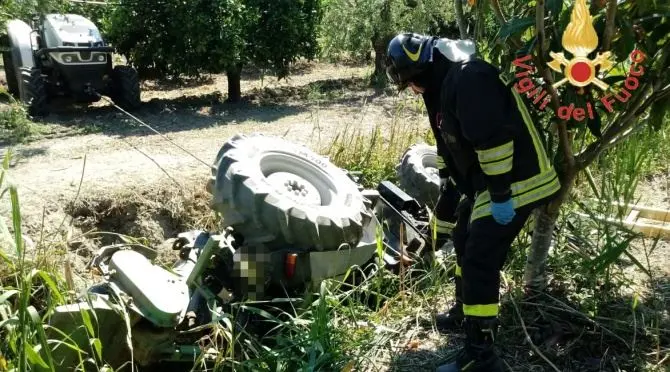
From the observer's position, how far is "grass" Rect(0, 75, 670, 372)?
312cm

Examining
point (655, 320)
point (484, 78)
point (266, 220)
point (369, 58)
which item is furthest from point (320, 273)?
point (369, 58)

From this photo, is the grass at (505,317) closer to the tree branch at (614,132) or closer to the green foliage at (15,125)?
the tree branch at (614,132)

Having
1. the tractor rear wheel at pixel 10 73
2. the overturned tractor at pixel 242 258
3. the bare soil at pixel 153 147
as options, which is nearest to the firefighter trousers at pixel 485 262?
the overturned tractor at pixel 242 258

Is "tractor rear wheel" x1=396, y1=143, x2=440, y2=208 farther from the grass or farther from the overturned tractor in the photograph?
the grass

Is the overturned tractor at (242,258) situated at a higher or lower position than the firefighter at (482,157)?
lower

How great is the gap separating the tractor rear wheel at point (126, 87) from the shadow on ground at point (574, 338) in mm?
7248

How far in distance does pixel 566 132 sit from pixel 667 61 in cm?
55

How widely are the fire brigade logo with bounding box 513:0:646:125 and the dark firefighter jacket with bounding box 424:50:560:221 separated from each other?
108 mm

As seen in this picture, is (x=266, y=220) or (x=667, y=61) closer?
(x=667, y=61)

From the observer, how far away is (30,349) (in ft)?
7.02

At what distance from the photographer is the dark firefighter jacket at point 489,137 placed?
2.91 metres

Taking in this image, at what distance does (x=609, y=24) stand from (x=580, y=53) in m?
0.22

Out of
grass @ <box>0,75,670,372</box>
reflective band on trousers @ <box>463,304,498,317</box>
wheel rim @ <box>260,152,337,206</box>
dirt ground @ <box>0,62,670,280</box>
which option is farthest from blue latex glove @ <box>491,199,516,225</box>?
dirt ground @ <box>0,62,670,280</box>

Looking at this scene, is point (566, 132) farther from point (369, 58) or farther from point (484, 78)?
point (369, 58)
